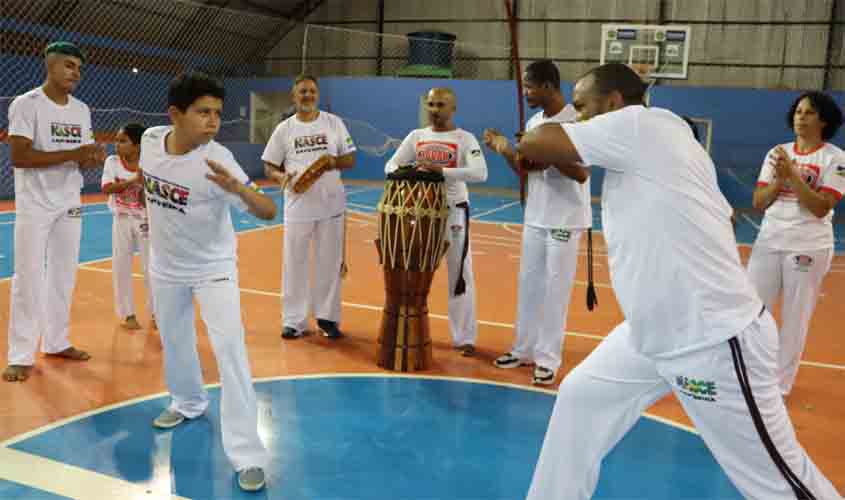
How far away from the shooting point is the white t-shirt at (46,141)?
493cm

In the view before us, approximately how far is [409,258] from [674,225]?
327 cm

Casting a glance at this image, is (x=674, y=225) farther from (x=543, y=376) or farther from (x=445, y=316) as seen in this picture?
(x=445, y=316)

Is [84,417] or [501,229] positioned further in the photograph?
[501,229]

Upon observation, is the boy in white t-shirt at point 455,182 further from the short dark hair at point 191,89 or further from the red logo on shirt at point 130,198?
the short dark hair at point 191,89

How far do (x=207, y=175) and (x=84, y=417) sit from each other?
200cm

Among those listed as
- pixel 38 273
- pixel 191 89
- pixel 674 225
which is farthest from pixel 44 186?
pixel 674 225

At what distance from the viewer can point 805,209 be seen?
16.4 feet

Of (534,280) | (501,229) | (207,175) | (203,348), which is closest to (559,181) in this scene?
(534,280)

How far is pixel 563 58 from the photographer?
22.4 m

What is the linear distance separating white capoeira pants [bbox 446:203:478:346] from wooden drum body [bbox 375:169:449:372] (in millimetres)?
415

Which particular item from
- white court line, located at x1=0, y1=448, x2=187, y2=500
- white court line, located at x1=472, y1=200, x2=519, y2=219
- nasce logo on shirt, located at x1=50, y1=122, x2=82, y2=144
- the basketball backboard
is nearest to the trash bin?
the basketball backboard

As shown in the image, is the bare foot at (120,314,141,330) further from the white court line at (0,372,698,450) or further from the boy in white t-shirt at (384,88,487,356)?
the boy in white t-shirt at (384,88,487,356)

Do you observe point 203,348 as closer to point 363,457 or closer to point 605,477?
point 363,457

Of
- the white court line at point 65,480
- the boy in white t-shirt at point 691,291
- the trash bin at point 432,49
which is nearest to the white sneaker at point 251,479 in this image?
the white court line at point 65,480
